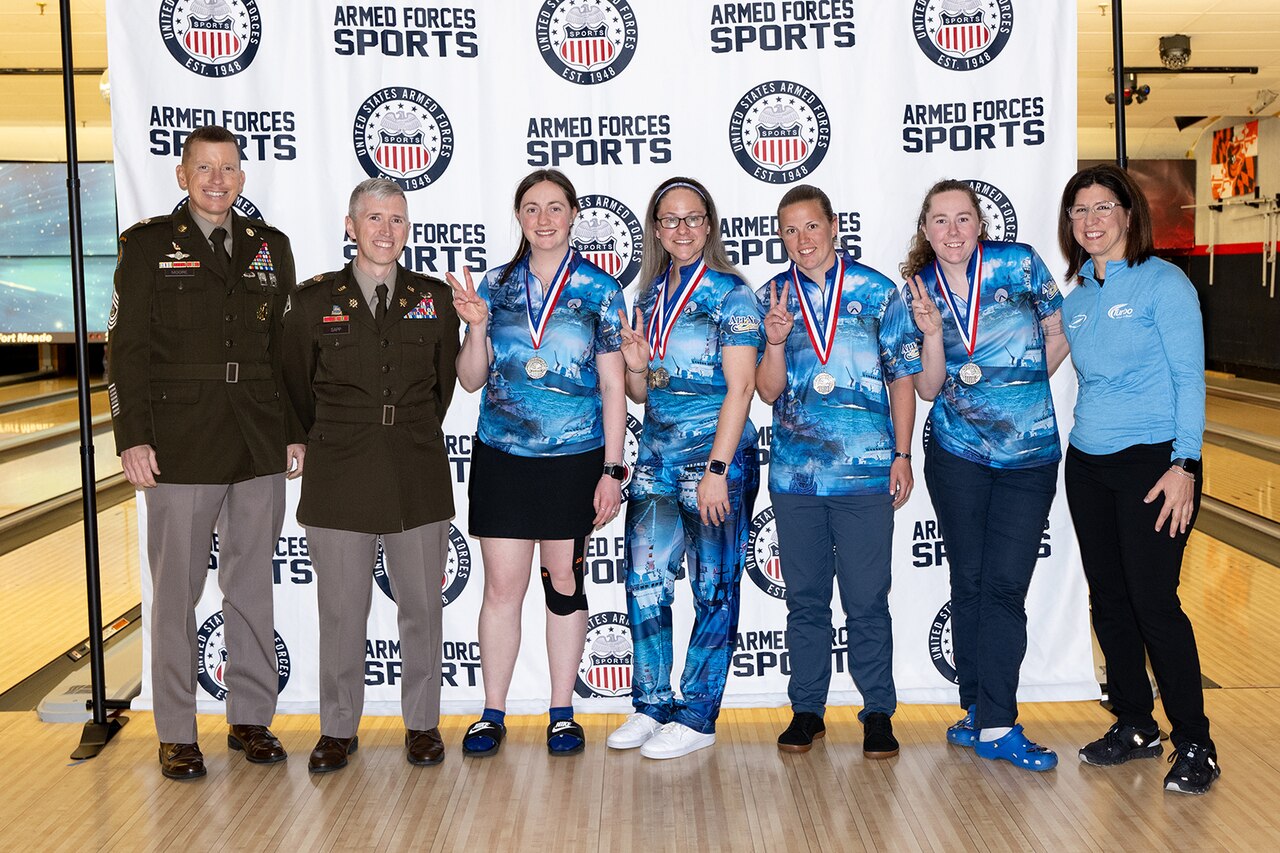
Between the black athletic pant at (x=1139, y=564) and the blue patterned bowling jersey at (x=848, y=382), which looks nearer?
the black athletic pant at (x=1139, y=564)

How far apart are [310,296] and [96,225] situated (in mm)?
12519

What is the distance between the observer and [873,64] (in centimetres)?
343

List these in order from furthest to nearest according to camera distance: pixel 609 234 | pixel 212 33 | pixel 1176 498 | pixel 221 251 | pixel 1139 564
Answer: pixel 609 234 < pixel 212 33 < pixel 221 251 < pixel 1139 564 < pixel 1176 498

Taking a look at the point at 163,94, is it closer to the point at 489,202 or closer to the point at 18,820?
the point at 489,202

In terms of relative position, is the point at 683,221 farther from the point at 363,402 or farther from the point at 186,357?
the point at 186,357

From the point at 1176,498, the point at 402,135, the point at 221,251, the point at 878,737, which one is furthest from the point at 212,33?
the point at 1176,498

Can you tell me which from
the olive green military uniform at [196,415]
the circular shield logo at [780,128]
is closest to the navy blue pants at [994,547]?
the circular shield logo at [780,128]

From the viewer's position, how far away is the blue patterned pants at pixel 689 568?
2990 mm

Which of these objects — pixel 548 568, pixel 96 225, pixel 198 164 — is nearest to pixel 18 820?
pixel 548 568

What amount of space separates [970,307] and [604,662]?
5.10 feet

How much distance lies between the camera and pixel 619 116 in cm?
345

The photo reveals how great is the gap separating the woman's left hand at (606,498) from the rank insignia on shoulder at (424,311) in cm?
64

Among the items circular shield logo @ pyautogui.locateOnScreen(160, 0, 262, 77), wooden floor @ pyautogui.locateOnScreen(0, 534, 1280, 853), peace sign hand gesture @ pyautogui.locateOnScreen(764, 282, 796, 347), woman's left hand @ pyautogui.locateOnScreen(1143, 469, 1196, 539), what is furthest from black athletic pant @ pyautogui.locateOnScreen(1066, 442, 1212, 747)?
circular shield logo @ pyautogui.locateOnScreen(160, 0, 262, 77)

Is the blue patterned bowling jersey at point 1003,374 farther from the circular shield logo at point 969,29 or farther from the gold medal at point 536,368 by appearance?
the gold medal at point 536,368
